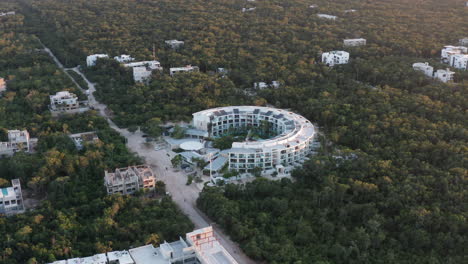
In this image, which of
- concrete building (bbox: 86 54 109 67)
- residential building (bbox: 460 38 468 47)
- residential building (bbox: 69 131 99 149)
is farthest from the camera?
residential building (bbox: 460 38 468 47)

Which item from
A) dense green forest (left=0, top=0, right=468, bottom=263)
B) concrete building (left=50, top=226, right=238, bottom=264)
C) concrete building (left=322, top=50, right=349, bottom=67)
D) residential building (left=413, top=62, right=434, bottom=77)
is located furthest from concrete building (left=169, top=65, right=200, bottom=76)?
concrete building (left=50, top=226, right=238, bottom=264)

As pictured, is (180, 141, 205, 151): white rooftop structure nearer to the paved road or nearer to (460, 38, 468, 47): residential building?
the paved road

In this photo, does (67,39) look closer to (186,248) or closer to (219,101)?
(219,101)

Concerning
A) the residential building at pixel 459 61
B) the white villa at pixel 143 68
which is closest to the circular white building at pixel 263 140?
the white villa at pixel 143 68

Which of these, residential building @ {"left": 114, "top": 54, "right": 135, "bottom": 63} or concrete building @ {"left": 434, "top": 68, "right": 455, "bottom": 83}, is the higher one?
residential building @ {"left": 114, "top": 54, "right": 135, "bottom": 63}

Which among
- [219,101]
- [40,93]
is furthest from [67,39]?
[219,101]

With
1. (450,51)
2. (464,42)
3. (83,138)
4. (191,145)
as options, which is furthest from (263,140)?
(464,42)
